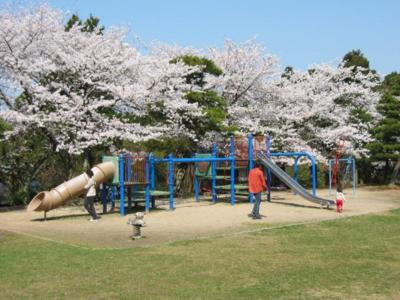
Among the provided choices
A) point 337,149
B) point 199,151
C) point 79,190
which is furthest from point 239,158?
point 337,149

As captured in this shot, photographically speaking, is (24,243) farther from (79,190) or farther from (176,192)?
(176,192)

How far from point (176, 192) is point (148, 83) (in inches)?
214

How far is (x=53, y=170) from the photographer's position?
2098 centimetres

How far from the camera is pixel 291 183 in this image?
57.1ft

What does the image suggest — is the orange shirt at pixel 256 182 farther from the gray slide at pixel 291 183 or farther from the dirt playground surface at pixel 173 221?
the gray slide at pixel 291 183

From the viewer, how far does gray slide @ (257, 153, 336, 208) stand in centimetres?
1644

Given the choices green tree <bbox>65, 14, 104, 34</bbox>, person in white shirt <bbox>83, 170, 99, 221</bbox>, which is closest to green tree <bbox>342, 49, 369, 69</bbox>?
green tree <bbox>65, 14, 104, 34</bbox>

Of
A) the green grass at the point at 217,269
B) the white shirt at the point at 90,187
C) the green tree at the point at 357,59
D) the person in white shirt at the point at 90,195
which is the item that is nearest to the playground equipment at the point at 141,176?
the person in white shirt at the point at 90,195

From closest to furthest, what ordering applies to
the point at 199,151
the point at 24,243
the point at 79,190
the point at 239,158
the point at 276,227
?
the point at 24,243
the point at 276,227
the point at 79,190
the point at 239,158
the point at 199,151

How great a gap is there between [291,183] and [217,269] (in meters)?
9.97

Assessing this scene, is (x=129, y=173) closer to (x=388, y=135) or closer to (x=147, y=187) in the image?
(x=147, y=187)

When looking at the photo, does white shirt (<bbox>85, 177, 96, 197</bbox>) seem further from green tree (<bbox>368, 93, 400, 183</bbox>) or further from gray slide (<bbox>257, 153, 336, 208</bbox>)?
green tree (<bbox>368, 93, 400, 183</bbox>)

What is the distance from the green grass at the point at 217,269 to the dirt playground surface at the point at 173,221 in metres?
0.94

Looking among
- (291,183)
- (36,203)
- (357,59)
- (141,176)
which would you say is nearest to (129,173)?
(141,176)
